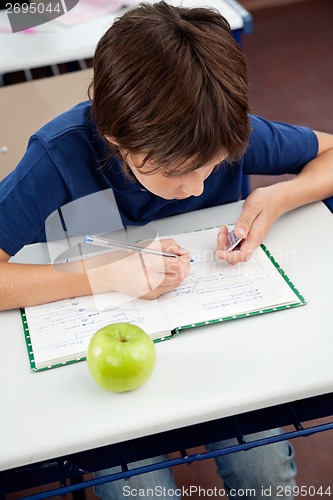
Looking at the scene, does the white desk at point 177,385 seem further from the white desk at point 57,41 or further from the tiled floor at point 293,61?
the tiled floor at point 293,61

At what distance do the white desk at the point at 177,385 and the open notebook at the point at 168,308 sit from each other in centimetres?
2

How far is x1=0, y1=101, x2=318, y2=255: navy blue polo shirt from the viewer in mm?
1232

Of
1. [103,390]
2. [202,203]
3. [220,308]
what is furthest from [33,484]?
[202,203]

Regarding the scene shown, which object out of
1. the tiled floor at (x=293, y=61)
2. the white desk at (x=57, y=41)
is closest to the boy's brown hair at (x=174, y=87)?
the white desk at (x=57, y=41)

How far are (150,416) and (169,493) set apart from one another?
40 centimetres

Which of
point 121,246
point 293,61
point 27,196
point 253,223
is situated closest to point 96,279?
point 121,246

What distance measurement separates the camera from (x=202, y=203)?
56.4 inches

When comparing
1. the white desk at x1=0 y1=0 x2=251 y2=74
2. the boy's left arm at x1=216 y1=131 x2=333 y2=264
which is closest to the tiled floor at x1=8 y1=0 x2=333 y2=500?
the white desk at x1=0 y1=0 x2=251 y2=74

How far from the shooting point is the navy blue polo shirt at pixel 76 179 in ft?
4.04

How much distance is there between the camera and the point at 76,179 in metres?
1.28

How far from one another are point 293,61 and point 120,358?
315cm

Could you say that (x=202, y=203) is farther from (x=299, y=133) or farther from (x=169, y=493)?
(x=169, y=493)

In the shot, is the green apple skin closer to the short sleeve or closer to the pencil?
the pencil

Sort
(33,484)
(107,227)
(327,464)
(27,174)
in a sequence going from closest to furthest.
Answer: (33,484)
(27,174)
(107,227)
(327,464)
